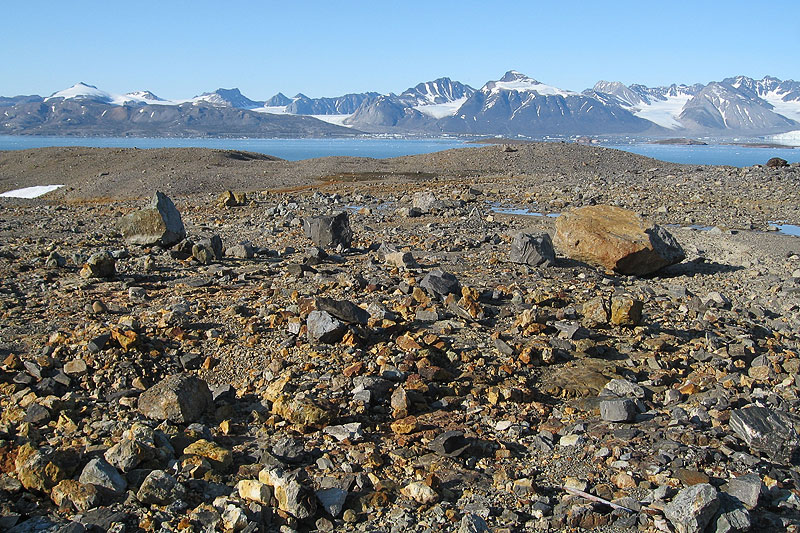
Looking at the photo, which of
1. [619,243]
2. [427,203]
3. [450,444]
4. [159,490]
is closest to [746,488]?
[450,444]

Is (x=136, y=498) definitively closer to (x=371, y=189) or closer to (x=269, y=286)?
(x=269, y=286)

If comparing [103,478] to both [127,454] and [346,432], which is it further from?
[346,432]

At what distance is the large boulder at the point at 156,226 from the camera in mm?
11969

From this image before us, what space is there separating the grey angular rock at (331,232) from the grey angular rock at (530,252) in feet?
11.1

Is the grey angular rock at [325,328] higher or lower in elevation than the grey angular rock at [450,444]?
higher

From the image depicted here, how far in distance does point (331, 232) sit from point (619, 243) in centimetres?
538

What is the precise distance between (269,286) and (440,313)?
280cm

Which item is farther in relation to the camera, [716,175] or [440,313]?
[716,175]

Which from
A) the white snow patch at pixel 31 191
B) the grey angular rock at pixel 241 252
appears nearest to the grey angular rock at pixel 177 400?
the grey angular rock at pixel 241 252

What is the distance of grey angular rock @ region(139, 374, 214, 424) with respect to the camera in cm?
534

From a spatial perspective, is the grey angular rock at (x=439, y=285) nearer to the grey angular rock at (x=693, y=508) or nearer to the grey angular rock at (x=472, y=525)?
the grey angular rock at (x=472, y=525)

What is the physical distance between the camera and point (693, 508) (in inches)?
156

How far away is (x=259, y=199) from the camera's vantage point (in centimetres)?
2214

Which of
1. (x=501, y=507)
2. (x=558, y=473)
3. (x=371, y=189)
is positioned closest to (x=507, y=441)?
(x=558, y=473)
